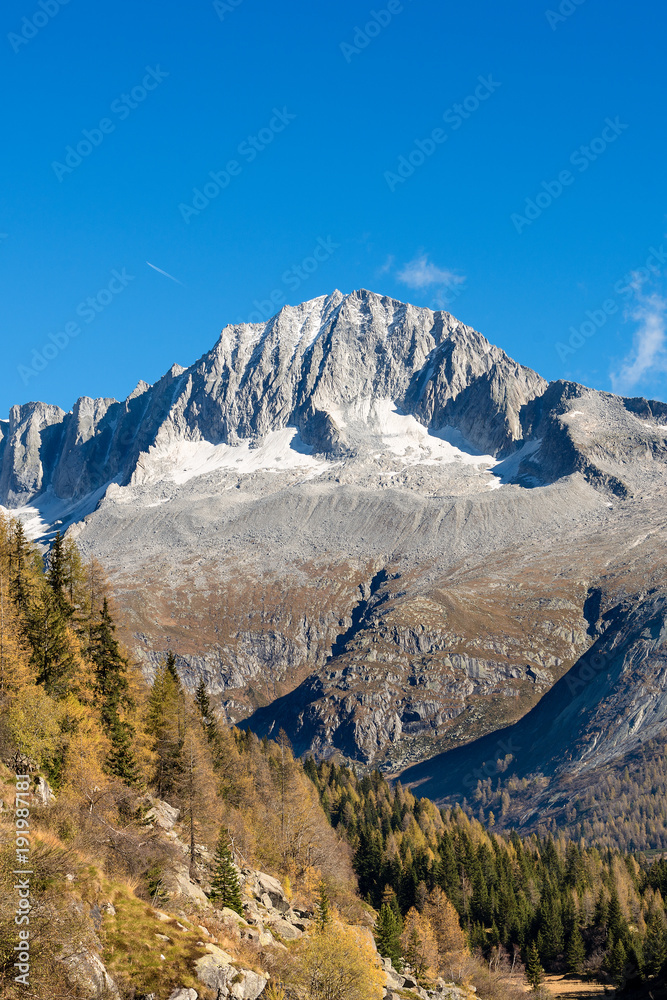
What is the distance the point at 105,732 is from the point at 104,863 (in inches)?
486

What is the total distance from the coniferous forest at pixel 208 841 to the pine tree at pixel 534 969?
37 cm

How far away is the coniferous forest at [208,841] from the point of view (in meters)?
35.0

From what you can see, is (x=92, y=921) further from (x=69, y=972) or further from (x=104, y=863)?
(x=104, y=863)

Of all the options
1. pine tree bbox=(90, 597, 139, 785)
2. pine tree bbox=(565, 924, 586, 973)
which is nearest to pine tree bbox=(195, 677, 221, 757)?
pine tree bbox=(90, 597, 139, 785)

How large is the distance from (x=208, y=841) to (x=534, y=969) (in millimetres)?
66291

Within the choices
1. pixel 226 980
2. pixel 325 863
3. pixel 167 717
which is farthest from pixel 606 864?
pixel 226 980

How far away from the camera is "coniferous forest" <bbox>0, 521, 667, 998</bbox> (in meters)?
35.0

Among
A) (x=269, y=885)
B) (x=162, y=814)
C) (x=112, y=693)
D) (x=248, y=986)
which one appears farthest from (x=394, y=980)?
(x=248, y=986)

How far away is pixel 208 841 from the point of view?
50656mm

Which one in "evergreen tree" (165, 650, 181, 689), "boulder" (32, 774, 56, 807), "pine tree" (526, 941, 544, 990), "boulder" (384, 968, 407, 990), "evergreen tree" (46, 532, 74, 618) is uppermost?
"evergreen tree" (46, 532, 74, 618)

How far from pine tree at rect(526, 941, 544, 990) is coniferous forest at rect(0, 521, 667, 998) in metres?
0.37

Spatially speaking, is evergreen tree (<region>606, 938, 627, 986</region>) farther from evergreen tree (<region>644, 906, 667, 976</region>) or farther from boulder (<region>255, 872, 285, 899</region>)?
boulder (<region>255, 872, 285, 899</region>)

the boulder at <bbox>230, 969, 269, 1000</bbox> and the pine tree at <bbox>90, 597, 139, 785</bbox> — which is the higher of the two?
the pine tree at <bbox>90, 597, 139, 785</bbox>

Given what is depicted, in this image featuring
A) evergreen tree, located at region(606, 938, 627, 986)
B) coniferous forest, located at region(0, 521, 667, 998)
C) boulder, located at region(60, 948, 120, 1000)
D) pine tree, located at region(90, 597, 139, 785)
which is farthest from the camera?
evergreen tree, located at region(606, 938, 627, 986)
